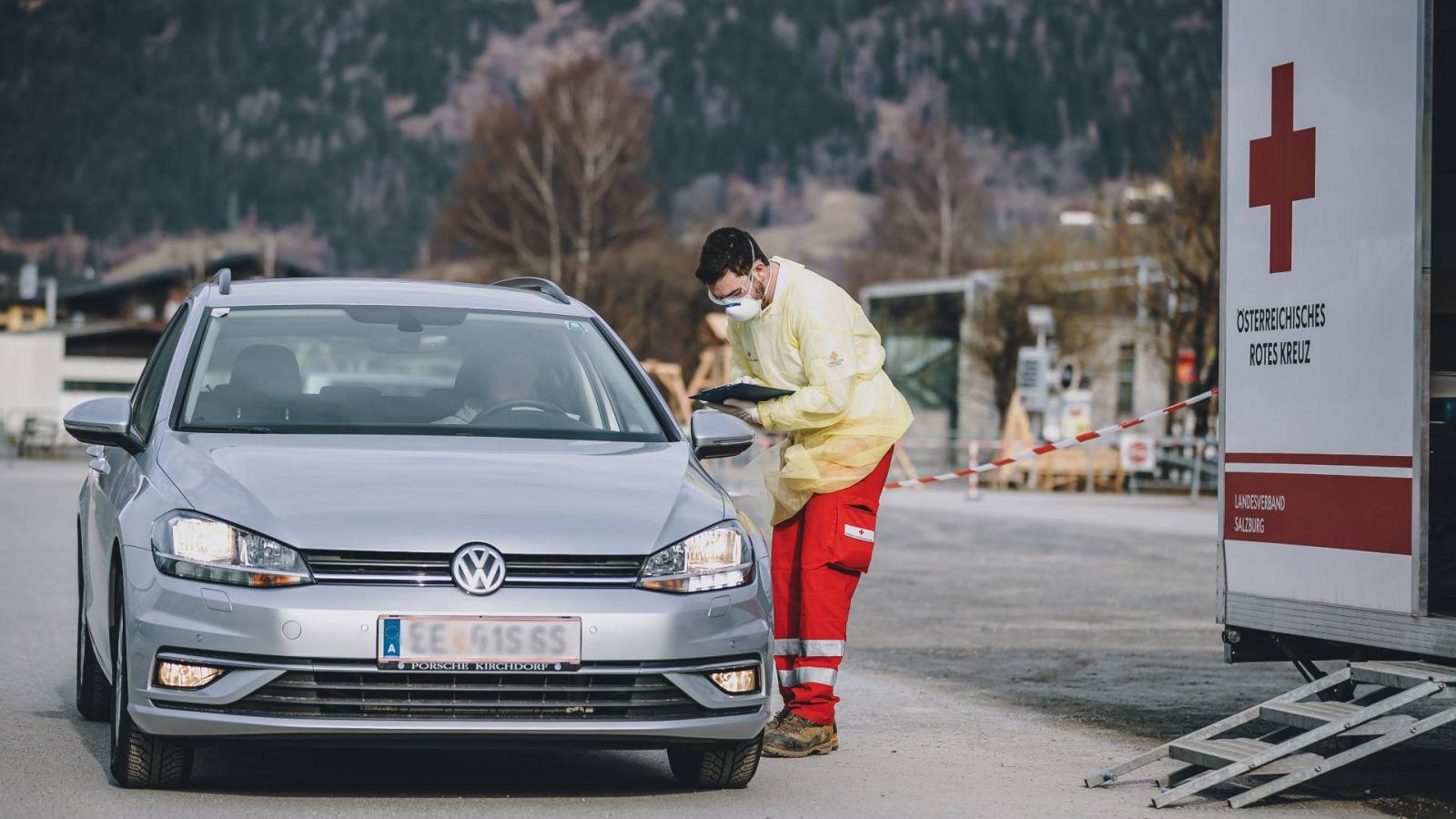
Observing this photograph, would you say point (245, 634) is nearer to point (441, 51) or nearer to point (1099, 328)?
point (1099, 328)

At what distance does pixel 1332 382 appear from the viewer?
280 inches

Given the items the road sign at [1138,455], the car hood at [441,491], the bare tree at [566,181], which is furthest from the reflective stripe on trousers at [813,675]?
the bare tree at [566,181]

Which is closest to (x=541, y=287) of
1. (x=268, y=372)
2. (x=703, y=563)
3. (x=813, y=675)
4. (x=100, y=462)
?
(x=268, y=372)

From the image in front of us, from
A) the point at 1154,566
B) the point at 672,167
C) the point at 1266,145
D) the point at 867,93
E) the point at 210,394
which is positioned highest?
the point at 867,93

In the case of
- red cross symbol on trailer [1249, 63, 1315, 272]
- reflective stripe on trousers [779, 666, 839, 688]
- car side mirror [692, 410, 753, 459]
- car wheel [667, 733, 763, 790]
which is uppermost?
red cross symbol on trailer [1249, 63, 1315, 272]

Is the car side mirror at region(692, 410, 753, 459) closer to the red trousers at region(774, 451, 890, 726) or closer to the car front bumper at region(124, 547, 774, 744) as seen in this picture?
the red trousers at region(774, 451, 890, 726)

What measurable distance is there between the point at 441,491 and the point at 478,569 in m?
0.37

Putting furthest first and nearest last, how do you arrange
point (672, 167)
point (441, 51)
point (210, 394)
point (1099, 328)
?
point (441, 51) < point (672, 167) < point (1099, 328) < point (210, 394)

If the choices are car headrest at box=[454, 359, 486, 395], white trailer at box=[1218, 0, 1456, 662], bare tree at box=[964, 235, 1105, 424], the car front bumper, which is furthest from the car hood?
bare tree at box=[964, 235, 1105, 424]

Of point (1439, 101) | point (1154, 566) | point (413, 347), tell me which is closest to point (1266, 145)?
point (1439, 101)

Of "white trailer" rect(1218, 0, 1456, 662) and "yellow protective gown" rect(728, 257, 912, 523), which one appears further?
"yellow protective gown" rect(728, 257, 912, 523)

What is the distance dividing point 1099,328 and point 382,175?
116 meters

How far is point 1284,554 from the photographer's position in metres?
7.38

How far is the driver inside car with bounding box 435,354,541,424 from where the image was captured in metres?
7.32
